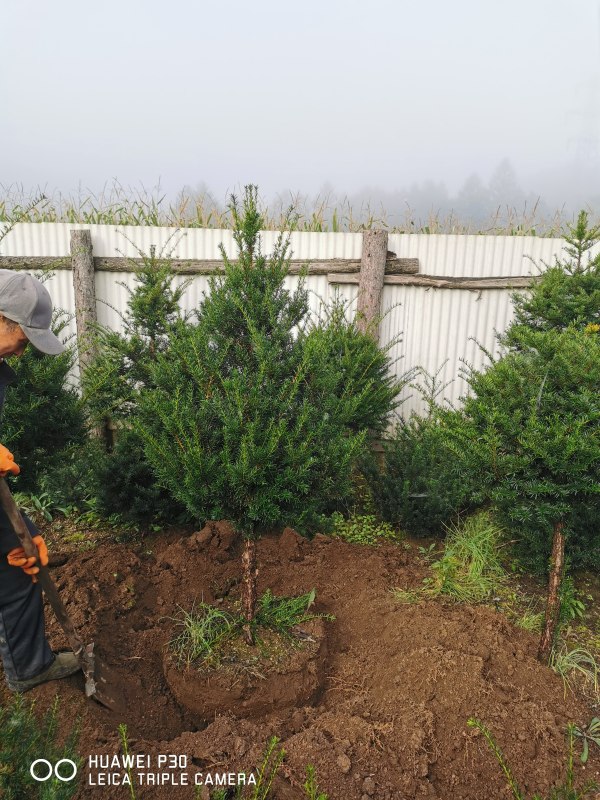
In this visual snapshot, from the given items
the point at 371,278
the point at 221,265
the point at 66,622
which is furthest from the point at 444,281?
the point at 66,622

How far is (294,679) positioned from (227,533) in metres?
1.59

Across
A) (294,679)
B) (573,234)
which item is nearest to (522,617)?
(294,679)

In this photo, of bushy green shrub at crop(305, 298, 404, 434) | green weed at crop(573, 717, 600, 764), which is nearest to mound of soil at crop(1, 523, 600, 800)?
green weed at crop(573, 717, 600, 764)

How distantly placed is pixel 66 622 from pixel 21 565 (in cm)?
46

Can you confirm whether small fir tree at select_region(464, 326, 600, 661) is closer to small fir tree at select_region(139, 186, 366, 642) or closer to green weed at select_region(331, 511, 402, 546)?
small fir tree at select_region(139, 186, 366, 642)

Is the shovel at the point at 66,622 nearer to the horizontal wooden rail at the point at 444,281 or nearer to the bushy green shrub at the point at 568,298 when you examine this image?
the bushy green shrub at the point at 568,298

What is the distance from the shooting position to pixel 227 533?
4668 millimetres

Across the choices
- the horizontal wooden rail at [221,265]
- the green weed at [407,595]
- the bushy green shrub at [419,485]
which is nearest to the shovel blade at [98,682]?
the green weed at [407,595]

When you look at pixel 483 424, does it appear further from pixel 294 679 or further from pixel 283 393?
pixel 294 679

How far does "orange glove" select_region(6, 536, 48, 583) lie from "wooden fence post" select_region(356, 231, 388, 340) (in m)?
4.75

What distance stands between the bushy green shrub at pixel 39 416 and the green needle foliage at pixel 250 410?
5.56 feet

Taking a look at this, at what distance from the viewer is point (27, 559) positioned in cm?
291

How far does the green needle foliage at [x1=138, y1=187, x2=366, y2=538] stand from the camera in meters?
3.12

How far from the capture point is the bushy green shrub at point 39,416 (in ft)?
15.0
